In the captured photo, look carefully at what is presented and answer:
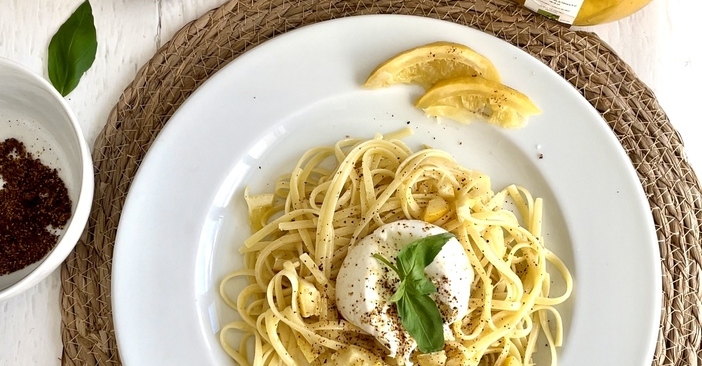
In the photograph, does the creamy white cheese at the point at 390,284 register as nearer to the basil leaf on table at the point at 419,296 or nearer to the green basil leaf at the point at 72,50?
the basil leaf on table at the point at 419,296

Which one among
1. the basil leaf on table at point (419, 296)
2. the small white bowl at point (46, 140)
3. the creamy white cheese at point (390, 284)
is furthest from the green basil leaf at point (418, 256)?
the small white bowl at point (46, 140)

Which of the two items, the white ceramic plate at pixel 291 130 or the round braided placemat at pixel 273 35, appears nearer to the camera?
the white ceramic plate at pixel 291 130

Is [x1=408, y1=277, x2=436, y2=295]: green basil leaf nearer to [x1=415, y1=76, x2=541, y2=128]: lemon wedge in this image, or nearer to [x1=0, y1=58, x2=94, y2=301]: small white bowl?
[x1=415, y1=76, x2=541, y2=128]: lemon wedge

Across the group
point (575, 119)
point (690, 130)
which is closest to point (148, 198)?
point (575, 119)

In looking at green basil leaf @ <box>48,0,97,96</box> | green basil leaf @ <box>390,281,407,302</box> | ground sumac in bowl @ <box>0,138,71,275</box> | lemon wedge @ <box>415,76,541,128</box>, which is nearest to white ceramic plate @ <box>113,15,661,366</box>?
lemon wedge @ <box>415,76,541,128</box>

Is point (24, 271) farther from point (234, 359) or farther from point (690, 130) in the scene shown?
point (690, 130)

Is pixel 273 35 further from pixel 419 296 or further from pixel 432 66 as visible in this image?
pixel 419 296

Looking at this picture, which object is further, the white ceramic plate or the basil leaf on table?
the white ceramic plate
